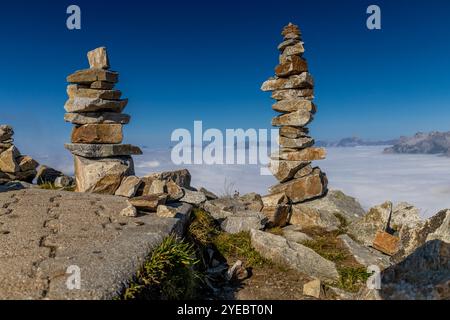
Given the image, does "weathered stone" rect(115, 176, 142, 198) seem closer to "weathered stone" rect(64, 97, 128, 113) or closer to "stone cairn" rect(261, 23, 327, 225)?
"weathered stone" rect(64, 97, 128, 113)

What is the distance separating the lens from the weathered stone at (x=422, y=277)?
267 inches

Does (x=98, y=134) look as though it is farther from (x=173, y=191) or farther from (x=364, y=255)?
(x=364, y=255)

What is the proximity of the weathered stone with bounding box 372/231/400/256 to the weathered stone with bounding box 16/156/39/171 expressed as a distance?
16.4 m

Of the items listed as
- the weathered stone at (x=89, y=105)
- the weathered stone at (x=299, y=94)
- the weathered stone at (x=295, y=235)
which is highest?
the weathered stone at (x=299, y=94)

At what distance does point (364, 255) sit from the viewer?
41.3 feet

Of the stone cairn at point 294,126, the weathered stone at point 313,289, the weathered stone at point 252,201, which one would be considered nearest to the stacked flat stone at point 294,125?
the stone cairn at point 294,126

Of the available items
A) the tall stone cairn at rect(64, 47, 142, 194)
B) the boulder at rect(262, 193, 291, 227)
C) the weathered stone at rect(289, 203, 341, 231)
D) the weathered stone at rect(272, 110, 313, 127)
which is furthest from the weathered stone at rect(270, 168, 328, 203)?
the tall stone cairn at rect(64, 47, 142, 194)

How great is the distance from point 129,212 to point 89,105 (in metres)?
6.16

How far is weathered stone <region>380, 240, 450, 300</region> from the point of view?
6.77 metres

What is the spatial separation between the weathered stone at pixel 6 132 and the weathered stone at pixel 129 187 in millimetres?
8692

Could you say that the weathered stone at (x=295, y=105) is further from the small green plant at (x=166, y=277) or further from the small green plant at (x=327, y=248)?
the small green plant at (x=166, y=277)

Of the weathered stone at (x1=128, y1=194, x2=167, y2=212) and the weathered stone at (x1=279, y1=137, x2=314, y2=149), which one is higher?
the weathered stone at (x1=279, y1=137, x2=314, y2=149)
